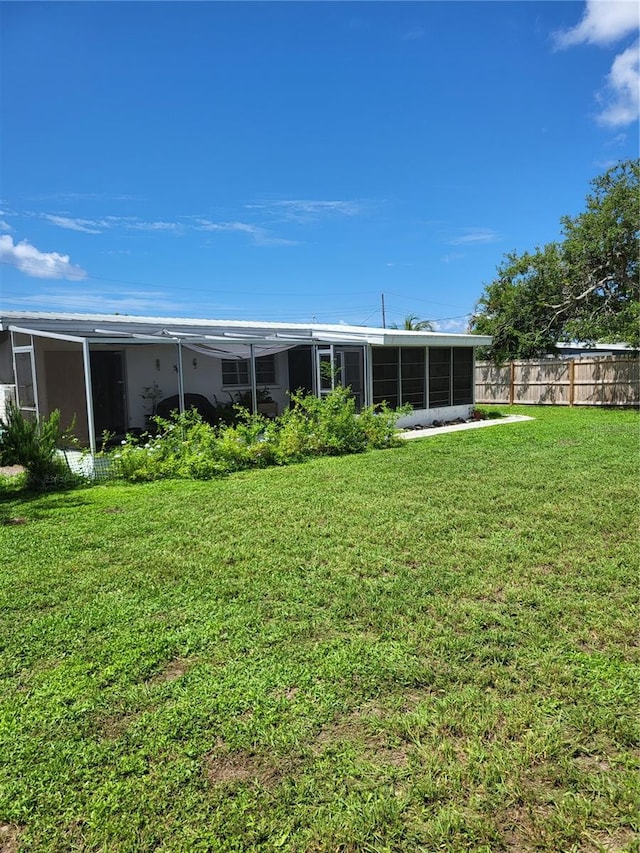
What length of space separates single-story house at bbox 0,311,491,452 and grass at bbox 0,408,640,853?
5326 millimetres

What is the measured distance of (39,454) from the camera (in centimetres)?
728

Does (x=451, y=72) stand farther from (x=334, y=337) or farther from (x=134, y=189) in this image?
(x=134, y=189)

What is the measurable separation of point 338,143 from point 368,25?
1130 centimetres

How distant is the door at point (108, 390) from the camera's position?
474 inches

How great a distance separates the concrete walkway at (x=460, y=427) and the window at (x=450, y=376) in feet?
2.83

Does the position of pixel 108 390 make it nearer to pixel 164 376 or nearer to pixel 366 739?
pixel 164 376

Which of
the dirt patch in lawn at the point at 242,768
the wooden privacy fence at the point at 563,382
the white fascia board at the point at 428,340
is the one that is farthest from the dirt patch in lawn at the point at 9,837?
the wooden privacy fence at the point at 563,382

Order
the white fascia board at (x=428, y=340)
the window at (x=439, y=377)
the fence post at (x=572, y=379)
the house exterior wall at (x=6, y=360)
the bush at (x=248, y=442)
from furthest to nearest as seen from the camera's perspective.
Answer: the fence post at (x=572, y=379) → the window at (x=439, y=377) → the white fascia board at (x=428, y=340) → the house exterior wall at (x=6, y=360) → the bush at (x=248, y=442)

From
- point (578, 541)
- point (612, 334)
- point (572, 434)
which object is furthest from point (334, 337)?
point (612, 334)

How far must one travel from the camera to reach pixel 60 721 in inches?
96.5

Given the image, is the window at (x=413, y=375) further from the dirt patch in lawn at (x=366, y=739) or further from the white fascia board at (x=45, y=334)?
the dirt patch in lawn at (x=366, y=739)

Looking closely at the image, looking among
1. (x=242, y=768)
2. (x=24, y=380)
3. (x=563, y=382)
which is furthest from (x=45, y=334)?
(x=563, y=382)

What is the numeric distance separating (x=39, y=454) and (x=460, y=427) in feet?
32.6

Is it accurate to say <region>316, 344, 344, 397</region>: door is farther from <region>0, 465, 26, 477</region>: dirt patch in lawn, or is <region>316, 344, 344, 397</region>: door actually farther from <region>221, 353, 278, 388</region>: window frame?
<region>0, 465, 26, 477</region>: dirt patch in lawn
